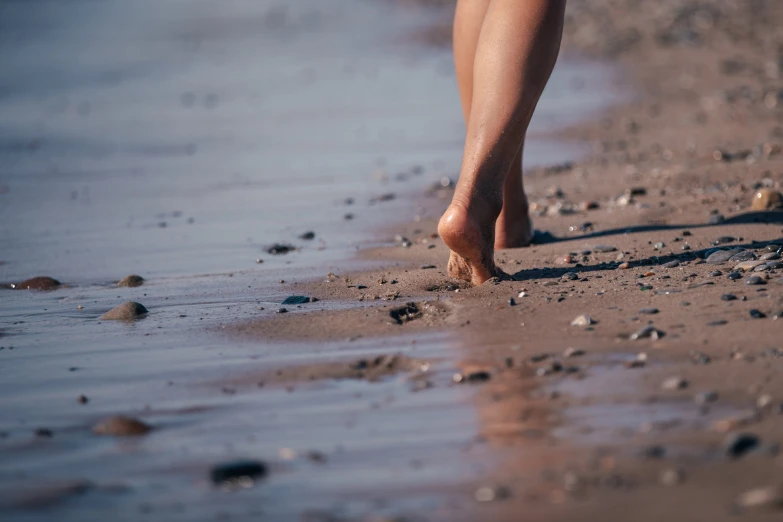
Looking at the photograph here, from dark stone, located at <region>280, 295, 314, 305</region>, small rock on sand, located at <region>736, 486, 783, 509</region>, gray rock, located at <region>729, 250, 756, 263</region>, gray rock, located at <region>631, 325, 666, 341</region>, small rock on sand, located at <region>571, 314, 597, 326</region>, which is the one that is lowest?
small rock on sand, located at <region>736, 486, 783, 509</region>

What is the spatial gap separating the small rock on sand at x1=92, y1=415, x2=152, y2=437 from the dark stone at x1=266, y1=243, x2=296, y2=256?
1724 millimetres

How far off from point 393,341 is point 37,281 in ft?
5.06

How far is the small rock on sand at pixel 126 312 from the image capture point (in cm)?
283

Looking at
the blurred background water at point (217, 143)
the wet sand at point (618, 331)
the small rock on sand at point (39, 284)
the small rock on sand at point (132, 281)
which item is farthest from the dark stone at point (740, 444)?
the small rock on sand at point (39, 284)

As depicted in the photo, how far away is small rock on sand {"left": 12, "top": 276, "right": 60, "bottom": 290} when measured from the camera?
3.35m

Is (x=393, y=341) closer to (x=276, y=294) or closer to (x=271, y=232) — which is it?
(x=276, y=294)

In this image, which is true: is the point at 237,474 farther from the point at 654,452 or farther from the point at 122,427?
the point at 654,452

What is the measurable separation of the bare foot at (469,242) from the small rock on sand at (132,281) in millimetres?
1082

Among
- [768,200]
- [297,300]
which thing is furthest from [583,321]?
[768,200]

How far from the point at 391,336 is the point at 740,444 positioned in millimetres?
987

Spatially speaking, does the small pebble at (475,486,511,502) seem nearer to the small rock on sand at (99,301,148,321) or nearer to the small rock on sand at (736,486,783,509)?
the small rock on sand at (736,486,783,509)

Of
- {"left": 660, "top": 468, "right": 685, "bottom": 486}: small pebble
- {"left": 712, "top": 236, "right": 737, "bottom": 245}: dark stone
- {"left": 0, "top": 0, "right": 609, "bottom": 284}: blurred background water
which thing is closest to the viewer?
{"left": 660, "top": 468, "right": 685, "bottom": 486}: small pebble

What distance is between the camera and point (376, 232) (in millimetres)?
3975

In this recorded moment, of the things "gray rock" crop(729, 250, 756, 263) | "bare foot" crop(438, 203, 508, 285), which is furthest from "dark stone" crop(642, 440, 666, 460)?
"gray rock" crop(729, 250, 756, 263)
